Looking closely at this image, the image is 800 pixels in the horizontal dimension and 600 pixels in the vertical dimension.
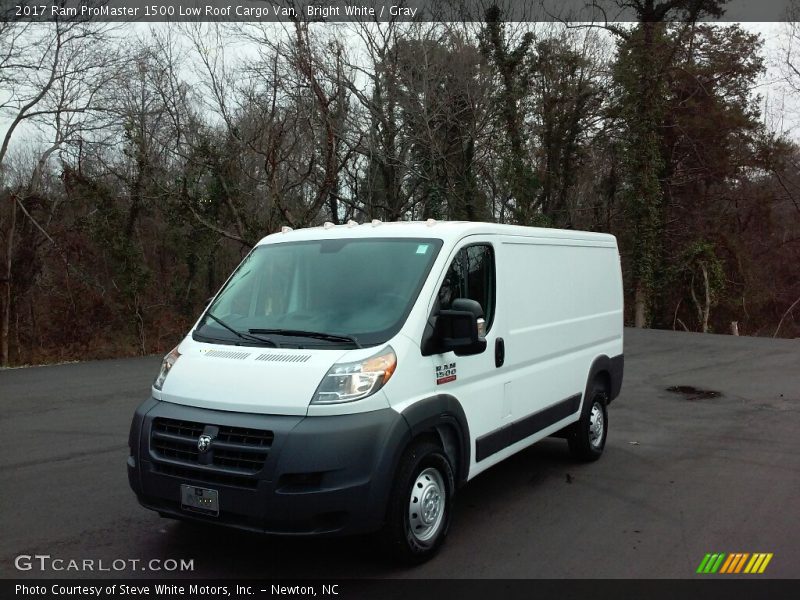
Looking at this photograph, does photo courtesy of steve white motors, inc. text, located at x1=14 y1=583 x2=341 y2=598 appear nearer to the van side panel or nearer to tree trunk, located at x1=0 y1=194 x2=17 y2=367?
the van side panel

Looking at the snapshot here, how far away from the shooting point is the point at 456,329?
177 inches

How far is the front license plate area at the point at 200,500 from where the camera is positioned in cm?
399

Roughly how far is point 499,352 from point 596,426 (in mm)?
2567

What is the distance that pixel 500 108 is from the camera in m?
28.5

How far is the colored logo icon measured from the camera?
444 cm

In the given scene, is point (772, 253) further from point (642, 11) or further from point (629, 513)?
point (629, 513)

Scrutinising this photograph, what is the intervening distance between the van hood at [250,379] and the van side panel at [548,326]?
158 cm

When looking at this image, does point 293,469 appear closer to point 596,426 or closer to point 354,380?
point 354,380

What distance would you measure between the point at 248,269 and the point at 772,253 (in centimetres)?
3747

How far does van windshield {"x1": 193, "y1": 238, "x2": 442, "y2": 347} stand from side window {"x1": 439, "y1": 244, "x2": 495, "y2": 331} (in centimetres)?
21

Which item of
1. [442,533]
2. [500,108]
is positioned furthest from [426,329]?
[500,108]

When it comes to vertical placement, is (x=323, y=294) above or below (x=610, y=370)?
above

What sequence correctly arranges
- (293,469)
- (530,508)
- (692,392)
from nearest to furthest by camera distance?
→ (293,469) < (530,508) < (692,392)

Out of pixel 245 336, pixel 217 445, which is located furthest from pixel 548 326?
pixel 217 445
